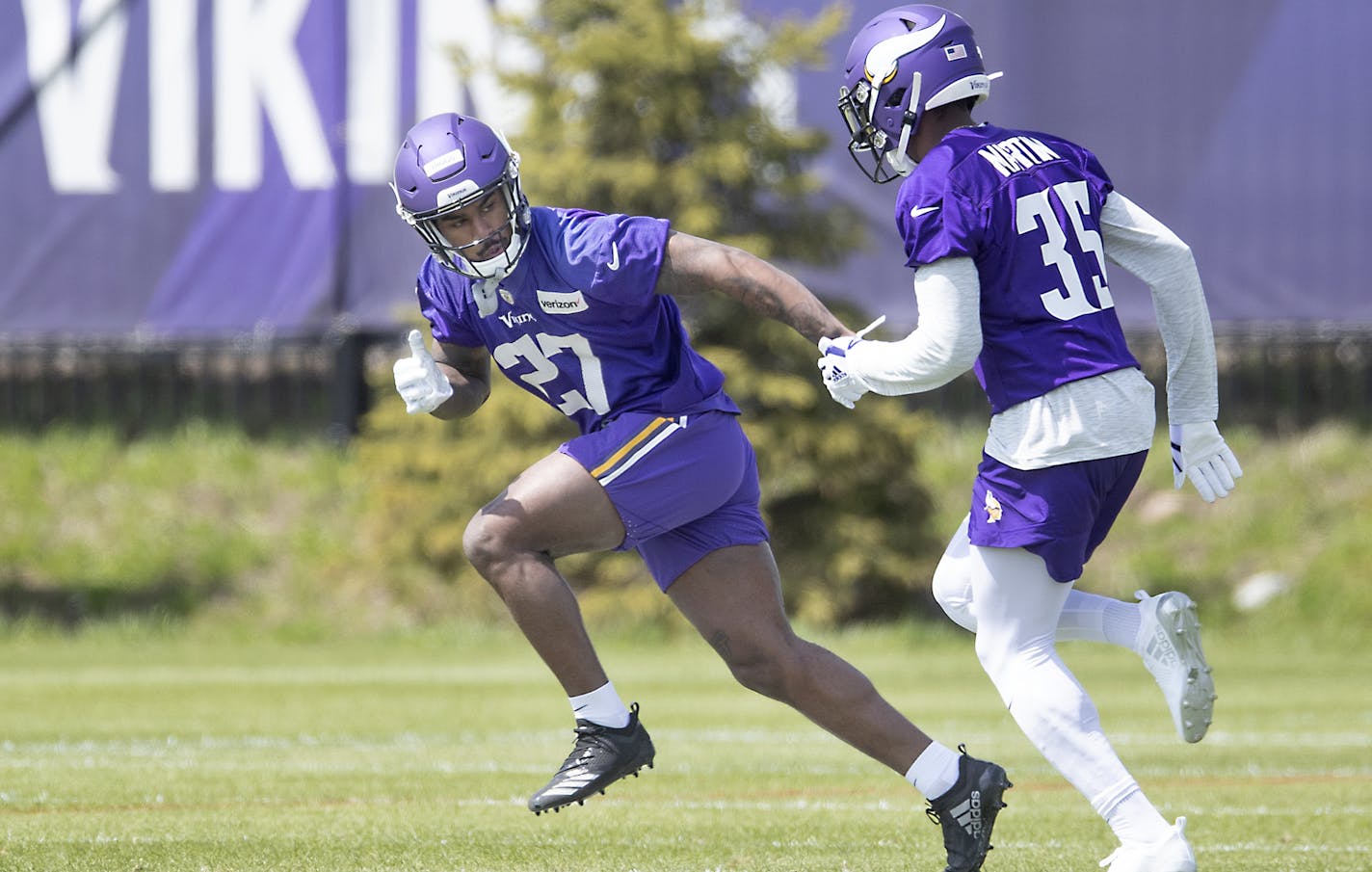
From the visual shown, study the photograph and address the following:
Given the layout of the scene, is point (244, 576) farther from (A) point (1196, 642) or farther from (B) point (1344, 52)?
(A) point (1196, 642)

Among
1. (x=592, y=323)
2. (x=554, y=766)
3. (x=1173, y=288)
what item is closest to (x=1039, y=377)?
(x=1173, y=288)

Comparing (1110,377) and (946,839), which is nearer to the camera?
(1110,377)

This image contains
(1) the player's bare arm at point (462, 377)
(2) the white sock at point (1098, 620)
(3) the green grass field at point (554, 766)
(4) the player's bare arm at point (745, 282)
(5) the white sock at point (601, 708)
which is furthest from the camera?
(1) the player's bare arm at point (462, 377)

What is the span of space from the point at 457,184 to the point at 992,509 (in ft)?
5.97

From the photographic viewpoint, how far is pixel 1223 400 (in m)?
18.8

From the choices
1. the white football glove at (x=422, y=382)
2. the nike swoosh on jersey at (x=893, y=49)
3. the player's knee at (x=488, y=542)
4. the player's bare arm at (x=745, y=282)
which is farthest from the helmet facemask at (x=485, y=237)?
the nike swoosh on jersey at (x=893, y=49)

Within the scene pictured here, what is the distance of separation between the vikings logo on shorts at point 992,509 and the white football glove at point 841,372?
0.43 metres

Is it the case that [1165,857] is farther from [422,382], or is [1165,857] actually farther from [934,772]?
[422,382]

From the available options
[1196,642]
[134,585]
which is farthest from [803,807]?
[134,585]

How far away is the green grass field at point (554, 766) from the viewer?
5.75 meters

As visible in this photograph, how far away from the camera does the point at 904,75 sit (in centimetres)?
498

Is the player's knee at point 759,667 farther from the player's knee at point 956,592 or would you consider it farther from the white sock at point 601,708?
the player's knee at point 956,592

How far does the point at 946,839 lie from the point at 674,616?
10852 millimetres

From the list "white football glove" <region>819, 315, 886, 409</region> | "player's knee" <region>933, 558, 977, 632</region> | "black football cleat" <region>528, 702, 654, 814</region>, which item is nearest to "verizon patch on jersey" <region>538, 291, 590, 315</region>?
"white football glove" <region>819, 315, 886, 409</region>
